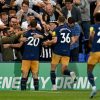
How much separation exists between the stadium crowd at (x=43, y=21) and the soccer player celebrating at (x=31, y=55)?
30 cm

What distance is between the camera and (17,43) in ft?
62.6

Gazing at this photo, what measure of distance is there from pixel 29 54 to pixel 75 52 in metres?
2.45

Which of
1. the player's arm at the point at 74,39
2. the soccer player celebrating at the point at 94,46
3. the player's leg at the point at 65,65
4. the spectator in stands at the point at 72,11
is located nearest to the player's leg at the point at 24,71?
the player's leg at the point at 65,65

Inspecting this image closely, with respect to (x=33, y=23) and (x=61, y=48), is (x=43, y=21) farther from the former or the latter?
(x=33, y=23)

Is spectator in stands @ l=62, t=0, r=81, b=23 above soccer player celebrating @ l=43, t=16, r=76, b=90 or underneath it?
above

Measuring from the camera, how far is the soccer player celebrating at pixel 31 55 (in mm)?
17984

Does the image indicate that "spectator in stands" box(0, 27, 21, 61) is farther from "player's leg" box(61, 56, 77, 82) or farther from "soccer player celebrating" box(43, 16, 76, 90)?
"player's leg" box(61, 56, 77, 82)

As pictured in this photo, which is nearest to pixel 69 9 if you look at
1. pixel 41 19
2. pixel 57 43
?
pixel 41 19

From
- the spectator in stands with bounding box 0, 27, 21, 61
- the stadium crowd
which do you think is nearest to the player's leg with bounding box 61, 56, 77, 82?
the stadium crowd

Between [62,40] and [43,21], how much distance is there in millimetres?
2158

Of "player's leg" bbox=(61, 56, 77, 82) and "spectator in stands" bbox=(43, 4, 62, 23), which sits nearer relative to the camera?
"player's leg" bbox=(61, 56, 77, 82)

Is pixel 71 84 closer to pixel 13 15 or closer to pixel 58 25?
pixel 58 25

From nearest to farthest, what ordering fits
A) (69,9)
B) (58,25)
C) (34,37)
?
(34,37)
(58,25)
(69,9)

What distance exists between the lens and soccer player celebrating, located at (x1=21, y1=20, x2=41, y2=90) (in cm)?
1798
